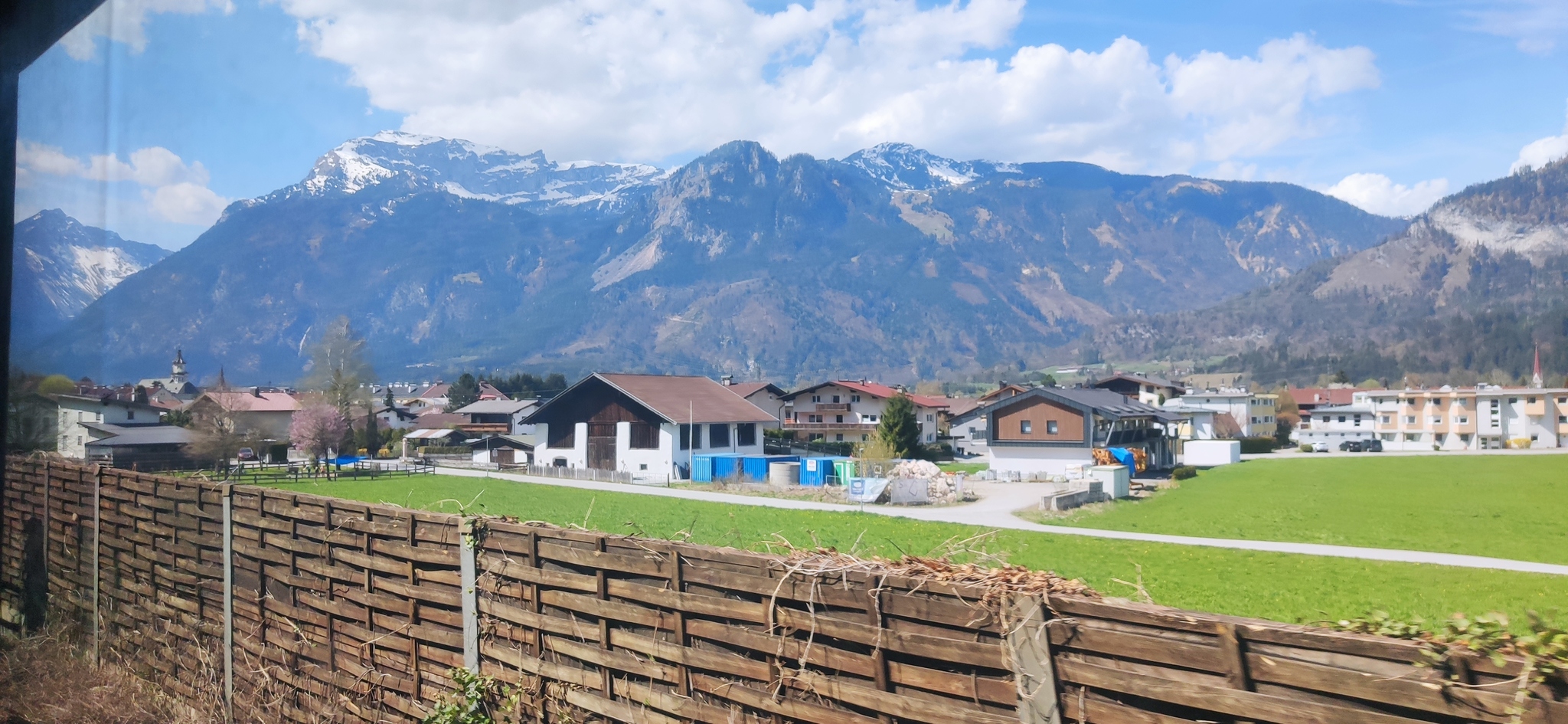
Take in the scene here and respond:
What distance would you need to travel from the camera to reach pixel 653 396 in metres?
55.3

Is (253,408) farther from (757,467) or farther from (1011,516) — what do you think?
(757,467)

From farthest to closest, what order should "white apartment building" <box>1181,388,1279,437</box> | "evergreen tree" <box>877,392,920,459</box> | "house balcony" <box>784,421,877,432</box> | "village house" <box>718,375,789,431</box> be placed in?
"white apartment building" <box>1181,388,1279,437</box>
"house balcony" <box>784,421,877,432</box>
"village house" <box>718,375,789,431</box>
"evergreen tree" <box>877,392,920,459</box>

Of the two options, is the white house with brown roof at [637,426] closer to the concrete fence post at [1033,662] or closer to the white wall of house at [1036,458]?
the white wall of house at [1036,458]

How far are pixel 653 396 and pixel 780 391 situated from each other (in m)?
28.1

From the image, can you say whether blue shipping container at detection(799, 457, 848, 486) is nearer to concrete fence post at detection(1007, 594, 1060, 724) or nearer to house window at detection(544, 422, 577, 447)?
house window at detection(544, 422, 577, 447)

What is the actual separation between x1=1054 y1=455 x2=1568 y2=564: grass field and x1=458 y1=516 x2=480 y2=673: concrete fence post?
81.3 feet

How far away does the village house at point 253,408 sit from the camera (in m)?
21.7

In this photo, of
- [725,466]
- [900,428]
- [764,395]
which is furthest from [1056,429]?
[764,395]

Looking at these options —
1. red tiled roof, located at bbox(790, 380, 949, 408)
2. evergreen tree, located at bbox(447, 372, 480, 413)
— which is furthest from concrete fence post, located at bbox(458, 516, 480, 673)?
evergreen tree, located at bbox(447, 372, 480, 413)

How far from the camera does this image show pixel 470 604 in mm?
4898

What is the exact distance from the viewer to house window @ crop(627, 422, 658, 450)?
5375 cm

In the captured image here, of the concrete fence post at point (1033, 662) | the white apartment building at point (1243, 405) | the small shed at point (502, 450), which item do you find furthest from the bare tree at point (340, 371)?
the white apartment building at point (1243, 405)

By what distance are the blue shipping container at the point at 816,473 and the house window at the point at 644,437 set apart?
39.6 ft

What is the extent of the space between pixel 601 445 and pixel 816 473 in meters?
16.8
